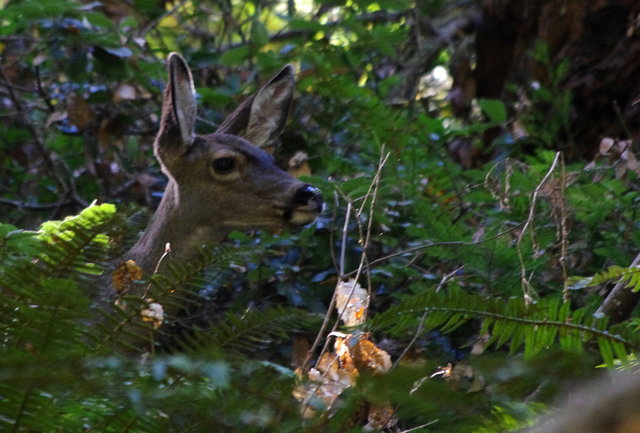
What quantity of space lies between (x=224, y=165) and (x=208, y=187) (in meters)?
0.12

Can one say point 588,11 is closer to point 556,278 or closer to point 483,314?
point 556,278

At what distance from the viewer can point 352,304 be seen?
2.90m

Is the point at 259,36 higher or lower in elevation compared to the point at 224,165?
higher

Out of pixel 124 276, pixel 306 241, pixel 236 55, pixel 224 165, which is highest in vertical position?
pixel 124 276

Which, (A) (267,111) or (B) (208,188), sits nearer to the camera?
(B) (208,188)

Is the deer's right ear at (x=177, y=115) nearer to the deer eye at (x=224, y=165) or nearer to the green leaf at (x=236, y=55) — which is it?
the deer eye at (x=224, y=165)

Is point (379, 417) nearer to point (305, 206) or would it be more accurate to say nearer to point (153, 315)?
point (153, 315)

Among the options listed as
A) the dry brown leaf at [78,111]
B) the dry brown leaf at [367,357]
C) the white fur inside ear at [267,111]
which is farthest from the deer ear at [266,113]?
the dry brown leaf at [367,357]

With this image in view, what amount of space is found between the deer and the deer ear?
9 centimetres

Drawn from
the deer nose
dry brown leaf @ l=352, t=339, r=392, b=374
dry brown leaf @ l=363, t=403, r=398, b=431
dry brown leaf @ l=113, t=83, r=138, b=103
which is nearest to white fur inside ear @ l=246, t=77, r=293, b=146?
the deer nose

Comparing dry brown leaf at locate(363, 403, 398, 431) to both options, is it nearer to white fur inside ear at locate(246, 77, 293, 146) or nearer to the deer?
the deer

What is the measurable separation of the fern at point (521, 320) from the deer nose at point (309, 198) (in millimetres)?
2314

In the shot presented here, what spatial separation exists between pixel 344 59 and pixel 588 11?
2.02m

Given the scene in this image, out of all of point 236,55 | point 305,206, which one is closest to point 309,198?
point 305,206
